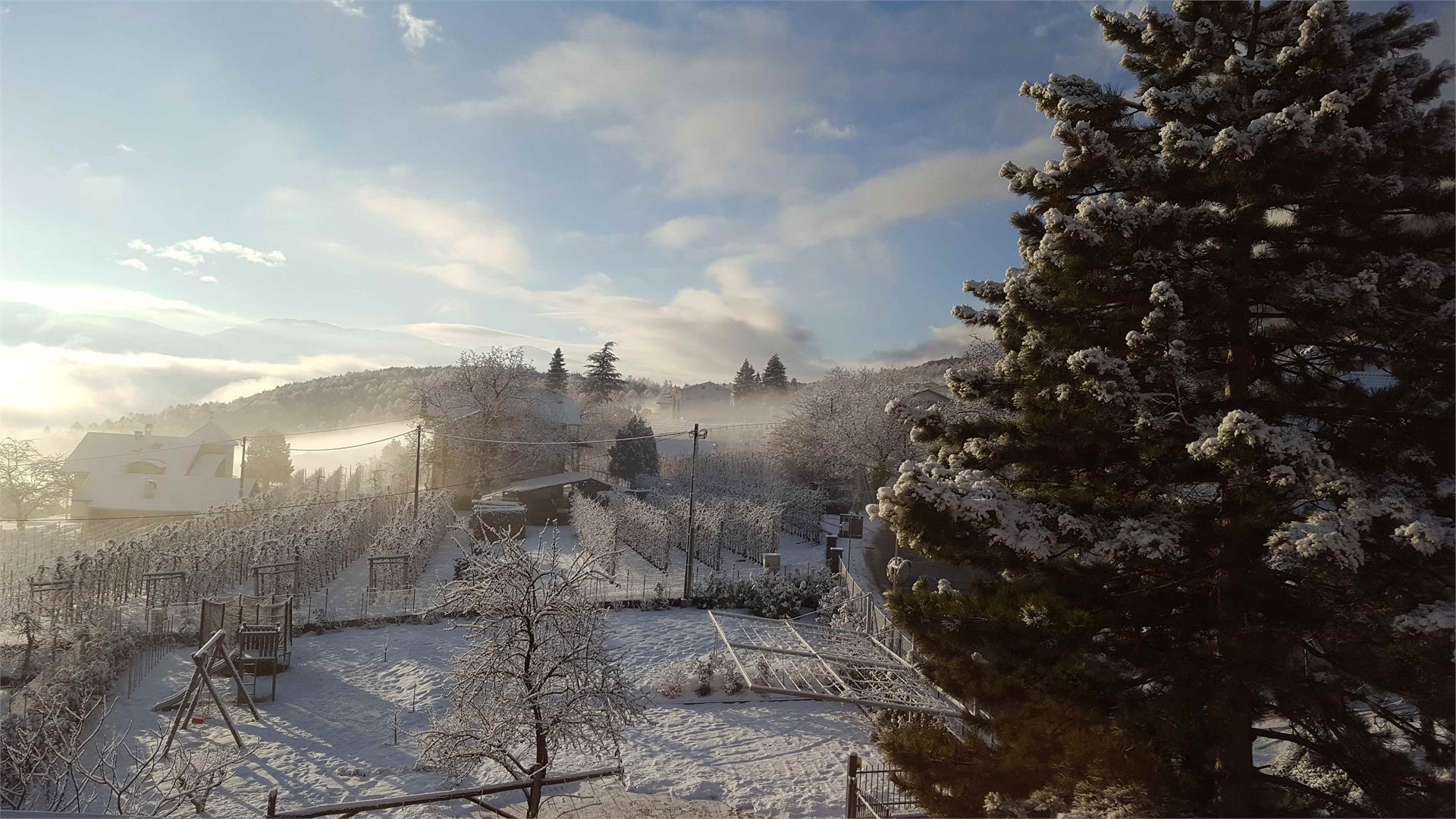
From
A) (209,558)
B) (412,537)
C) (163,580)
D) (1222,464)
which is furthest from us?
(412,537)

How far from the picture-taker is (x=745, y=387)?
99.4 m

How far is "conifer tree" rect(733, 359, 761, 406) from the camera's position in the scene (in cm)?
9656

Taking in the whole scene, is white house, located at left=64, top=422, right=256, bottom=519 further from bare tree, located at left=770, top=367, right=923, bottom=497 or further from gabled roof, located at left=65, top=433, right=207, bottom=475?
bare tree, located at left=770, top=367, right=923, bottom=497

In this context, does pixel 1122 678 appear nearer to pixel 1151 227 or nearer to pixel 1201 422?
pixel 1201 422

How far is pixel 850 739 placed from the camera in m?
12.4

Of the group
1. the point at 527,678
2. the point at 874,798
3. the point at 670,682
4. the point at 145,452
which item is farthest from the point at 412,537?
the point at 145,452

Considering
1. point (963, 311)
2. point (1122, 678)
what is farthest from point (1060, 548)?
point (963, 311)

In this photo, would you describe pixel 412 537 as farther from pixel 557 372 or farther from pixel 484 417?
pixel 557 372

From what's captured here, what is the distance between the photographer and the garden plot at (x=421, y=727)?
10.5m

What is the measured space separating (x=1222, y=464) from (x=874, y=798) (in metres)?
6.31

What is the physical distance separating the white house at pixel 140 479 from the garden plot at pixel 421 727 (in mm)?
27584

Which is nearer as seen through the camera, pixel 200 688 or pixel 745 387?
pixel 200 688

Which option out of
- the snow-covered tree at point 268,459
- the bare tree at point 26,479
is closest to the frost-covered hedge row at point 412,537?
the bare tree at point 26,479

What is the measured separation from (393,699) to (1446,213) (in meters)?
16.6
